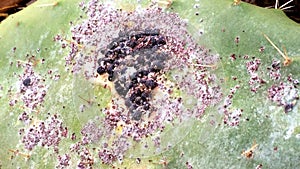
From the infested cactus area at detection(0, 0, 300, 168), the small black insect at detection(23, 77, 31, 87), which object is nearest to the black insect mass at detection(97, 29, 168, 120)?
the infested cactus area at detection(0, 0, 300, 168)

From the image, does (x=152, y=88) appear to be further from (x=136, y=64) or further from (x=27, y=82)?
(x=27, y=82)

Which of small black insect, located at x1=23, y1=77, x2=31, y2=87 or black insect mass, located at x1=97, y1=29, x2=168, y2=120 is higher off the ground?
black insect mass, located at x1=97, y1=29, x2=168, y2=120

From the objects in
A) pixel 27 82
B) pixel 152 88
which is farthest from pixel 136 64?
pixel 27 82

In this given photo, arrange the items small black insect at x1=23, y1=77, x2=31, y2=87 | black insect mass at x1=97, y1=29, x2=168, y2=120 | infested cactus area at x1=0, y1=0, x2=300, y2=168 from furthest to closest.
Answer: small black insect at x1=23, y1=77, x2=31, y2=87
black insect mass at x1=97, y1=29, x2=168, y2=120
infested cactus area at x1=0, y1=0, x2=300, y2=168

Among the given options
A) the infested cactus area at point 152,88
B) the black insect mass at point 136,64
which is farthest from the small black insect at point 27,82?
the black insect mass at point 136,64

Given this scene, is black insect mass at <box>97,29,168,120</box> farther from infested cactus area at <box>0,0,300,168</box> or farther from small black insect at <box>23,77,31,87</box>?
small black insect at <box>23,77,31,87</box>

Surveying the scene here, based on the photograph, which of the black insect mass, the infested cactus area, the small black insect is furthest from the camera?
the small black insect

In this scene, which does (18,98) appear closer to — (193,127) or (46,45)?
(46,45)

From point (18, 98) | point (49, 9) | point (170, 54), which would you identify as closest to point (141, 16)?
point (170, 54)
